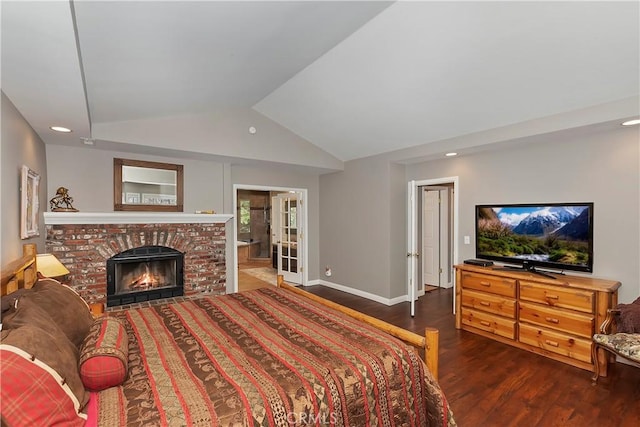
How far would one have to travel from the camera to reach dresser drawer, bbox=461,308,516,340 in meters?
3.34

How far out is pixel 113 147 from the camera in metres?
3.77

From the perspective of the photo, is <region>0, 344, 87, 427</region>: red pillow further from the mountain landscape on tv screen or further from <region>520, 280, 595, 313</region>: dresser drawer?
the mountain landscape on tv screen

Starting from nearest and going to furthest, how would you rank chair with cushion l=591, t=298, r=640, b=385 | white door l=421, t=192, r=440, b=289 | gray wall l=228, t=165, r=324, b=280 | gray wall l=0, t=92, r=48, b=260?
1. gray wall l=0, t=92, r=48, b=260
2. chair with cushion l=591, t=298, r=640, b=385
3. gray wall l=228, t=165, r=324, b=280
4. white door l=421, t=192, r=440, b=289

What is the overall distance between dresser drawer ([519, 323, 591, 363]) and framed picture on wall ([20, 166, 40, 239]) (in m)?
4.82

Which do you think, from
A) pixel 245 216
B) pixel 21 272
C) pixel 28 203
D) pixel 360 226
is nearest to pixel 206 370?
pixel 21 272

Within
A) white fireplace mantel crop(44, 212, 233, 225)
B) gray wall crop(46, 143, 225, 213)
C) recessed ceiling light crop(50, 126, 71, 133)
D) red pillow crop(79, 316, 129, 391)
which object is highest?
recessed ceiling light crop(50, 126, 71, 133)

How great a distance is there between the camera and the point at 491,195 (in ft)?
13.0

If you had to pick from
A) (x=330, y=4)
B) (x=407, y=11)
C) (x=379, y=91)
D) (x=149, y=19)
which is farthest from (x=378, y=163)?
(x=149, y=19)

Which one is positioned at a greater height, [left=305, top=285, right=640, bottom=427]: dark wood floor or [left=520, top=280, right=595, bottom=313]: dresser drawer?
[left=520, top=280, right=595, bottom=313]: dresser drawer

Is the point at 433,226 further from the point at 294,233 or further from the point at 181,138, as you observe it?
the point at 181,138

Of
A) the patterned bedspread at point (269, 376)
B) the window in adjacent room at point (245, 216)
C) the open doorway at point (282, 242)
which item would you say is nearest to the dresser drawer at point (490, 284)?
the patterned bedspread at point (269, 376)

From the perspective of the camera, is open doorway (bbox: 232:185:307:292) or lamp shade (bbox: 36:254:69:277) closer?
lamp shade (bbox: 36:254:69:277)

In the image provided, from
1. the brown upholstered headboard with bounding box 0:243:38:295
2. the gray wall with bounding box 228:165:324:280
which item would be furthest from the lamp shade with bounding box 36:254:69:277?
the gray wall with bounding box 228:165:324:280

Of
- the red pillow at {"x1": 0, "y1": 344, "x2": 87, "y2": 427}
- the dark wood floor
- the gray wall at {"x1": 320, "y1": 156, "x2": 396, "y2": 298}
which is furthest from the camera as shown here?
the gray wall at {"x1": 320, "y1": 156, "x2": 396, "y2": 298}
